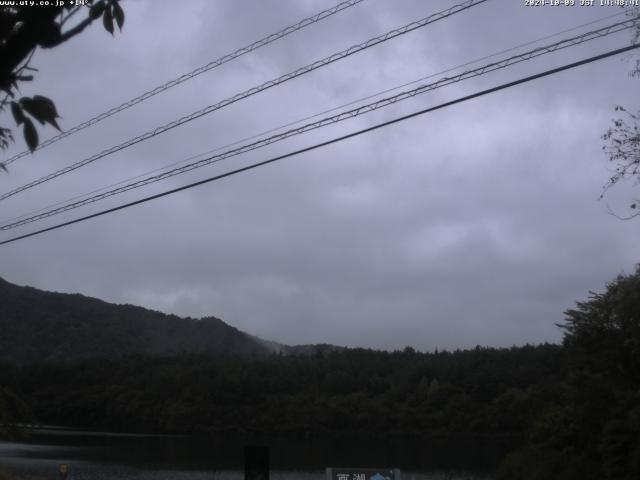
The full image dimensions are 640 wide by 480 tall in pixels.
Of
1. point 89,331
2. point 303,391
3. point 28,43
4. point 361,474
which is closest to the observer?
point 28,43

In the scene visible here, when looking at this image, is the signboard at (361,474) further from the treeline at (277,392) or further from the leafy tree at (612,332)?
the treeline at (277,392)

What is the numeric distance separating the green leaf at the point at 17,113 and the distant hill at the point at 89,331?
368 ft

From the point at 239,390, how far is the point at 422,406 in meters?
21.3

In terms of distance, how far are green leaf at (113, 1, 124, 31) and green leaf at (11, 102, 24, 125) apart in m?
0.72

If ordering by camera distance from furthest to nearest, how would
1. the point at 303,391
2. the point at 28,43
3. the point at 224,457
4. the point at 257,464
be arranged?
1. the point at 303,391
2. the point at 224,457
3. the point at 257,464
4. the point at 28,43

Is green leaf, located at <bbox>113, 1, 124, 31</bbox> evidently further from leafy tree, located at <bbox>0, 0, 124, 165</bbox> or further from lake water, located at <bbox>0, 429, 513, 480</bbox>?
lake water, located at <bbox>0, 429, 513, 480</bbox>

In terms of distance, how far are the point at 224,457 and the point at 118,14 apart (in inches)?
2046

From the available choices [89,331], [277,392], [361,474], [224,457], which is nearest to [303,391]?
[277,392]

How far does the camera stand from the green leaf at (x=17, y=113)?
3.47 m

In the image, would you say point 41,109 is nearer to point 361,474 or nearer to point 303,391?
point 361,474

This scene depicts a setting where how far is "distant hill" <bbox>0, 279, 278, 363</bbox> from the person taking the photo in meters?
122

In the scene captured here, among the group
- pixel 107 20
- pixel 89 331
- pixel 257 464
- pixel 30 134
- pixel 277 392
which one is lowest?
pixel 257 464

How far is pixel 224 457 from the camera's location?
175 feet

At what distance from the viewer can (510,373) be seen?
70375 millimetres
